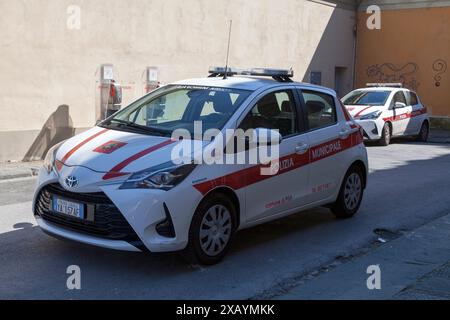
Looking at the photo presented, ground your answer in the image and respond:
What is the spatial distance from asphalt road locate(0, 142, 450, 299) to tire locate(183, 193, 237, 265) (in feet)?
0.42

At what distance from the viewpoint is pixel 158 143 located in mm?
5312

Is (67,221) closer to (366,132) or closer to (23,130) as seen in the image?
(23,130)

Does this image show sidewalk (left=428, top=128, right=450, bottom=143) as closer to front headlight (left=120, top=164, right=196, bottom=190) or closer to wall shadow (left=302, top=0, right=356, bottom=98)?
wall shadow (left=302, top=0, right=356, bottom=98)

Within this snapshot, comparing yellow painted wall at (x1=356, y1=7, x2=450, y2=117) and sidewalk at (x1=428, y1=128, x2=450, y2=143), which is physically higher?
yellow painted wall at (x1=356, y1=7, x2=450, y2=117)

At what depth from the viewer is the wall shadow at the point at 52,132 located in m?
11.8

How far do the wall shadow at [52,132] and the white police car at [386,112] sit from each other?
24.5 ft

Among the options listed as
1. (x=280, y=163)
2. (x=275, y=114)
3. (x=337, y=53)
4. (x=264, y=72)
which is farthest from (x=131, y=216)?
(x=337, y=53)

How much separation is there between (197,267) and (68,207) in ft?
4.07

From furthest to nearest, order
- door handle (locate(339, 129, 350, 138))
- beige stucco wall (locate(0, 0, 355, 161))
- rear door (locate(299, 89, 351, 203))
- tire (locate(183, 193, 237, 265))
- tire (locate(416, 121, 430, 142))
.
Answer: tire (locate(416, 121, 430, 142))
beige stucco wall (locate(0, 0, 355, 161))
door handle (locate(339, 129, 350, 138))
rear door (locate(299, 89, 351, 203))
tire (locate(183, 193, 237, 265))

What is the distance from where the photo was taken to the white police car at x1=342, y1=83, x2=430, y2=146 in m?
15.8

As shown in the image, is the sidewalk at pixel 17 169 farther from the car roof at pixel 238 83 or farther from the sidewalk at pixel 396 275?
the sidewalk at pixel 396 275

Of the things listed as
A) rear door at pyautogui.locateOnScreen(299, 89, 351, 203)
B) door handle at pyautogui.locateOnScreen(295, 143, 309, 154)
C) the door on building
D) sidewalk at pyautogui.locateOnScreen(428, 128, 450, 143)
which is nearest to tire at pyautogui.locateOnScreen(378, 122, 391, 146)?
sidewalk at pyautogui.locateOnScreen(428, 128, 450, 143)

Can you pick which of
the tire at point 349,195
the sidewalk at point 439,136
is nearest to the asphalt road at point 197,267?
the tire at point 349,195

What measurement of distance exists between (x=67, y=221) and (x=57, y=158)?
63 centimetres
